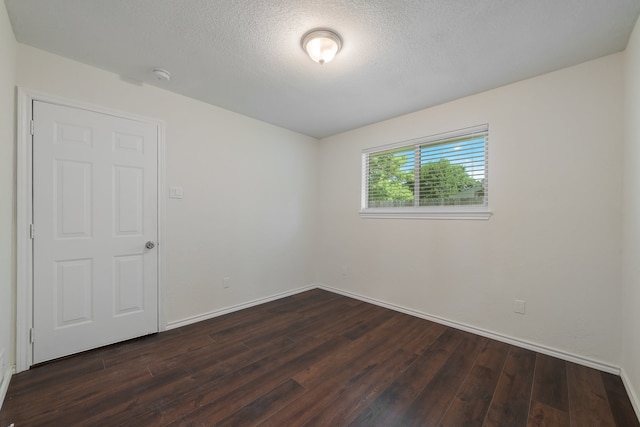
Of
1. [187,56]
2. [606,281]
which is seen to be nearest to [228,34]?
[187,56]

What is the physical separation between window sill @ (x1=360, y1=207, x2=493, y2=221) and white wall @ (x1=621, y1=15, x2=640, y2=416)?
2.93 feet

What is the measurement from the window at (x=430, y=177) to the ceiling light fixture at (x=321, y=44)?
1.64m

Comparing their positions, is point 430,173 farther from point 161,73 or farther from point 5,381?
point 5,381

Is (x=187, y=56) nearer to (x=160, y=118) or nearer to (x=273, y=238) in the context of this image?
(x=160, y=118)

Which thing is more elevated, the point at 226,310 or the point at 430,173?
the point at 430,173

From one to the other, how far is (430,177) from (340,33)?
190 cm

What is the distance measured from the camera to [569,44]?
1.83 meters

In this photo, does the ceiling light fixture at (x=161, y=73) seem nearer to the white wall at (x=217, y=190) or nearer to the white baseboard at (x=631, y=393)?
the white wall at (x=217, y=190)

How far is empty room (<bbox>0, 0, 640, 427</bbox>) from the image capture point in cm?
161

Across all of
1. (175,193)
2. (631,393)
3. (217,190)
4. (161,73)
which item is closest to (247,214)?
(217,190)

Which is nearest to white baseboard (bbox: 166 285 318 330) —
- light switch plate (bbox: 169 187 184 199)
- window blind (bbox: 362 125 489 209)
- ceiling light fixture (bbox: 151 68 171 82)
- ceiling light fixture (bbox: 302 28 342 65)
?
light switch plate (bbox: 169 187 184 199)

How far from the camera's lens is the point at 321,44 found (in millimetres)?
1801

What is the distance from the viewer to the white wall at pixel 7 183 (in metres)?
1.58

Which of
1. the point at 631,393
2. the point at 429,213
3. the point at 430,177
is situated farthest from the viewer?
the point at 430,177
